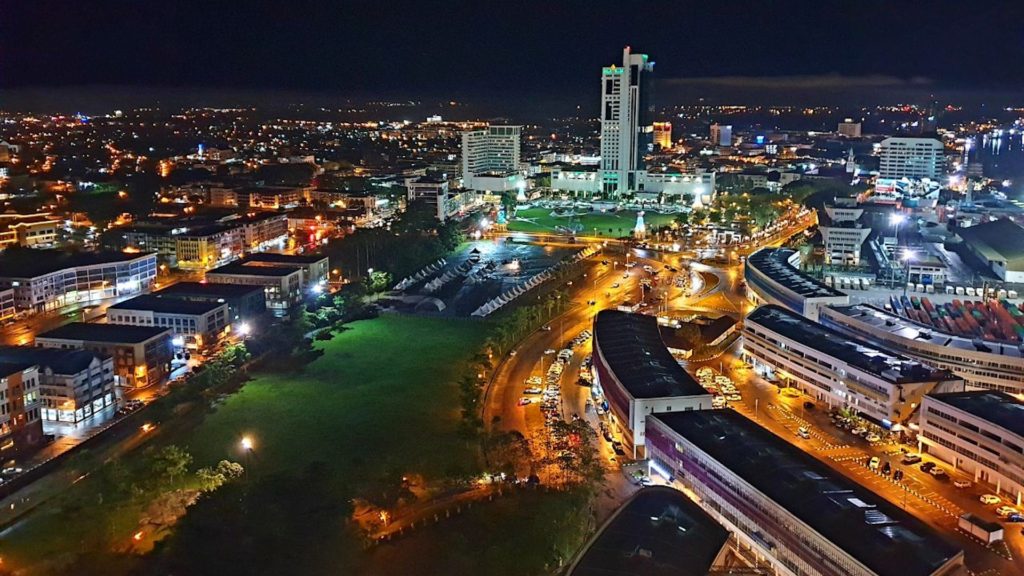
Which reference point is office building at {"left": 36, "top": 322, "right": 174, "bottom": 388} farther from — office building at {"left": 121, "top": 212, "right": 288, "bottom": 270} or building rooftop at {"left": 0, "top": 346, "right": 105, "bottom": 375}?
office building at {"left": 121, "top": 212, "right": 288, "bottom": 270}

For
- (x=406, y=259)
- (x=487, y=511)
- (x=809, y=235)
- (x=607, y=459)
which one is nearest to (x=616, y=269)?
(x=406, y=259)

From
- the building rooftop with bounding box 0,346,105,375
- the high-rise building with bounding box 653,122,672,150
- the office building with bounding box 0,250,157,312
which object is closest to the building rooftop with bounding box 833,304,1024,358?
the building rooftop with bounding box 0,346,105,375

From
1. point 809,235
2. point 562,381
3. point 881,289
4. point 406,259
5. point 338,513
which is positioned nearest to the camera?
point 338,513

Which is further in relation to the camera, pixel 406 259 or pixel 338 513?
pixel 406 259

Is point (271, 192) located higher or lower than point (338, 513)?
higher

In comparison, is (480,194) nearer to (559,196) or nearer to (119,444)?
(559,196)

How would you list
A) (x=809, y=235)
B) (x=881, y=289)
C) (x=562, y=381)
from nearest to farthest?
(x=562, y=381) → (x=881, y=289) → (x=809, y=235)

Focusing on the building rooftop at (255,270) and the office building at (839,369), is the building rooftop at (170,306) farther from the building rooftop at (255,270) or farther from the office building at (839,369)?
the office building at (839,369)

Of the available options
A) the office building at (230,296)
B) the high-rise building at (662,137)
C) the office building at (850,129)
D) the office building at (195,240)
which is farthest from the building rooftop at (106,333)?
the office building at (850,129)
